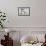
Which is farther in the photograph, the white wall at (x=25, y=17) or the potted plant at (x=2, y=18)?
the white wall at (x=25, y=17)

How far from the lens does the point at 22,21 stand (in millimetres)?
4051

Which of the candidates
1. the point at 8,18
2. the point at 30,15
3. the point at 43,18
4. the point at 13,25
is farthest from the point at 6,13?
the point at 43,18

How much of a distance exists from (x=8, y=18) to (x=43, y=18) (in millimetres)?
1042

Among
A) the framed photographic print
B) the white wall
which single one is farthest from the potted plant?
the framed photographic print

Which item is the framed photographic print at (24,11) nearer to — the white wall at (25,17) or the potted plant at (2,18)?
the white wall at (25,17)

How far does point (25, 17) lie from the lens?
13.3 ft

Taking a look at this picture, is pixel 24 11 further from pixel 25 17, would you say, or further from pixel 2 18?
pixel 2 18

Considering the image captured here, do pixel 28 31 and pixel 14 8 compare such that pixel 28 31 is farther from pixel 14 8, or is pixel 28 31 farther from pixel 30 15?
pixel 14 8

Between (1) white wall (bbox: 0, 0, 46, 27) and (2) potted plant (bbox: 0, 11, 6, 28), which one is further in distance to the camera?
(1) white wall (bbox: 0, 0, 46, 27)

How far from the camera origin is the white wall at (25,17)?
13.2 feet

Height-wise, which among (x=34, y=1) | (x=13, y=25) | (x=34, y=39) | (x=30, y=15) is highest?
(x=34, y=1)

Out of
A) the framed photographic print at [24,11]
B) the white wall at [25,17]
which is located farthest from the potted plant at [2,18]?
the framed photographic print at [24,11]

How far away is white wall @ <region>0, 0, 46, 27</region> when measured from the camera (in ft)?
13.2

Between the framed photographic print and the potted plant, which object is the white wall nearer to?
the framed photographic print
